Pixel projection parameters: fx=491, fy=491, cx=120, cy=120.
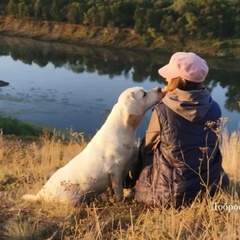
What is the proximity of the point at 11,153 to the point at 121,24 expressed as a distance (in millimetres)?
35808

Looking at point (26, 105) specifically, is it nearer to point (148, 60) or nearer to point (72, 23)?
point (148, 60)

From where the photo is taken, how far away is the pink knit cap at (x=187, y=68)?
305 cm

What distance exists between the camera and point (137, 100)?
3420 millimetres

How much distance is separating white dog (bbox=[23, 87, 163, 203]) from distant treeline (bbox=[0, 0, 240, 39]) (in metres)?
36.1

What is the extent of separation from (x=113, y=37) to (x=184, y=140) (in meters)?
38.8

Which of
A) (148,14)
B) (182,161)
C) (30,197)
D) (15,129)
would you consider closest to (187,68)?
(182,161)

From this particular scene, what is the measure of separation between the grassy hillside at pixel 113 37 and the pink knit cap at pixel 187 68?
33749mm

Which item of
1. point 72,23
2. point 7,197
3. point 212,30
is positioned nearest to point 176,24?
point 212,30

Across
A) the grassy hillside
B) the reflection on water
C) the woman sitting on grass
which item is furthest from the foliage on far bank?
the grassy hillside

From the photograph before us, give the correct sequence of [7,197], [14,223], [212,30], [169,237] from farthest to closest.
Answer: [212,30], [7,197], [14,223], [169,237]

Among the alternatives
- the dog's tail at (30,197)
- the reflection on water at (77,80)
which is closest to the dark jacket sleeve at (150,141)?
the dog's tail at (30,197)

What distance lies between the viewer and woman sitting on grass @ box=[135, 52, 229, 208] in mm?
3023

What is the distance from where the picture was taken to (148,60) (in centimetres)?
3441

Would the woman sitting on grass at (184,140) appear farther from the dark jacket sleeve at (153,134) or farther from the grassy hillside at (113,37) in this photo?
the grassy hillside at (113,37)
